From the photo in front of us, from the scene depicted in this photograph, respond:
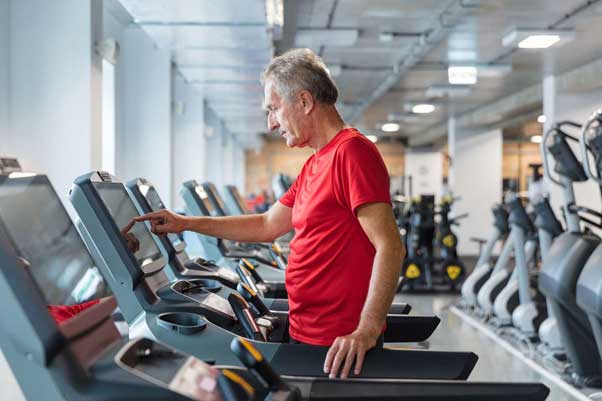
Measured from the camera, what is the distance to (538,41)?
789cm

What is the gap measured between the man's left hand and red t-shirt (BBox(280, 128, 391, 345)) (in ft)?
0.81

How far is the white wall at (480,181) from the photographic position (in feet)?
52.2

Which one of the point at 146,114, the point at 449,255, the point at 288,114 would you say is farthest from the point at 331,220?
the point at 449,255

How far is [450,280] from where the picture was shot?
9.36m

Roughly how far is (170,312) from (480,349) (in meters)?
Result: 4.19

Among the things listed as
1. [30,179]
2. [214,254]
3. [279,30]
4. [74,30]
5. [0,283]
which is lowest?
[214,254]

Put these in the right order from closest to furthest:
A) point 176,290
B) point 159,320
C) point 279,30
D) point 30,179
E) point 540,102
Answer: point 30,179, point 159,320, point 176,290, point 279,30, point 540,102

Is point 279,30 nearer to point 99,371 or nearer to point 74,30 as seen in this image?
point 74,30

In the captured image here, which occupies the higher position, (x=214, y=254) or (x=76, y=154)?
(x=76, y=154)

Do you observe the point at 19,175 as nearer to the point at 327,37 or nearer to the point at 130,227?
the point at 130,227

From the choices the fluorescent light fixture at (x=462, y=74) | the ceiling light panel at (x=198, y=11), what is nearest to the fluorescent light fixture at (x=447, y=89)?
the fluorescent light fixture at (x=462, y=74)

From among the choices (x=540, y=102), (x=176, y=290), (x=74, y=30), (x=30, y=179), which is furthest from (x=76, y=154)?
(x=540, y=102)

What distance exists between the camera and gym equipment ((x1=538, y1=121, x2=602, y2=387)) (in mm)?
4473

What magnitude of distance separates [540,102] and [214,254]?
9567mm
